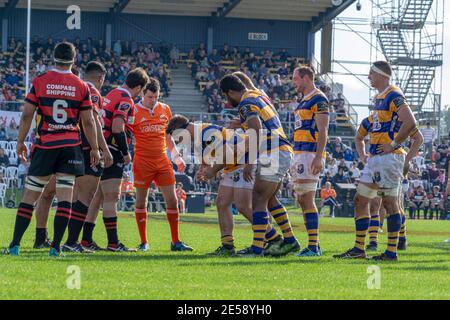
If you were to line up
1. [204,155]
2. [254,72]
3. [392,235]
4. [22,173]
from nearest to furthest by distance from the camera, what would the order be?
[392,235], [204,155], [22,173], [254,72]

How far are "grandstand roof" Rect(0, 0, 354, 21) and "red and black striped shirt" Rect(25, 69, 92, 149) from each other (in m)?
35.9

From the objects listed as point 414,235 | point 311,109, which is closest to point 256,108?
point 311,109

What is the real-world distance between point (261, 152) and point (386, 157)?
1.52 m

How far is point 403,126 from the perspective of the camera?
11.6 metres

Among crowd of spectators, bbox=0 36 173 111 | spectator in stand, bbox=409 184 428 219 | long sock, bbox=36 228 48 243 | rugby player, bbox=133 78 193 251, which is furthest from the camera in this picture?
crowd of spectators, bbox=0 36 173 111

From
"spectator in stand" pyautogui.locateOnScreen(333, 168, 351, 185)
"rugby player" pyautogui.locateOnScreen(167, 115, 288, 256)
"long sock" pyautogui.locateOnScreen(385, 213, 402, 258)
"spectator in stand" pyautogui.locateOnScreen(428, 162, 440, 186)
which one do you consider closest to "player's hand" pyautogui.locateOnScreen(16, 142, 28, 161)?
"rugby player" pyautogui.locateOnScreen(167, 115, 288, 256)

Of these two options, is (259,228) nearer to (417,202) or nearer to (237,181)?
(237,181)

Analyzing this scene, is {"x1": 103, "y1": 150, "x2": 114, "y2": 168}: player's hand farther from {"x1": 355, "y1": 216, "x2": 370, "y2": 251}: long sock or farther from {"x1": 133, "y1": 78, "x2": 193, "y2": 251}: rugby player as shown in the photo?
{"x1": 355, "y1": 216, "x2": 370, "y2": 251}: long sock

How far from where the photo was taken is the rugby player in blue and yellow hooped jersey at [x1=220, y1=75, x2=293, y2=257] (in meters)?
11.7

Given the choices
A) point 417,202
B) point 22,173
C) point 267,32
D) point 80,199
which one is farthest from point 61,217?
point 267,32

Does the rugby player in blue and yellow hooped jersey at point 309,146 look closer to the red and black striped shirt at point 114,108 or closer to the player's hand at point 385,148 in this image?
the player's hand at point 385,148

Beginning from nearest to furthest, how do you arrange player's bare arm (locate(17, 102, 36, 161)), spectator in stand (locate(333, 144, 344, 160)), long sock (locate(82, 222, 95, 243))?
player's bare arm (locate(17, 102, 36, 161)), long sock (locate(82, 222, 95, 243)), spectator in stand (locate(333, 144, 344, 160))

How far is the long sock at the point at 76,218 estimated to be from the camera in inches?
482
